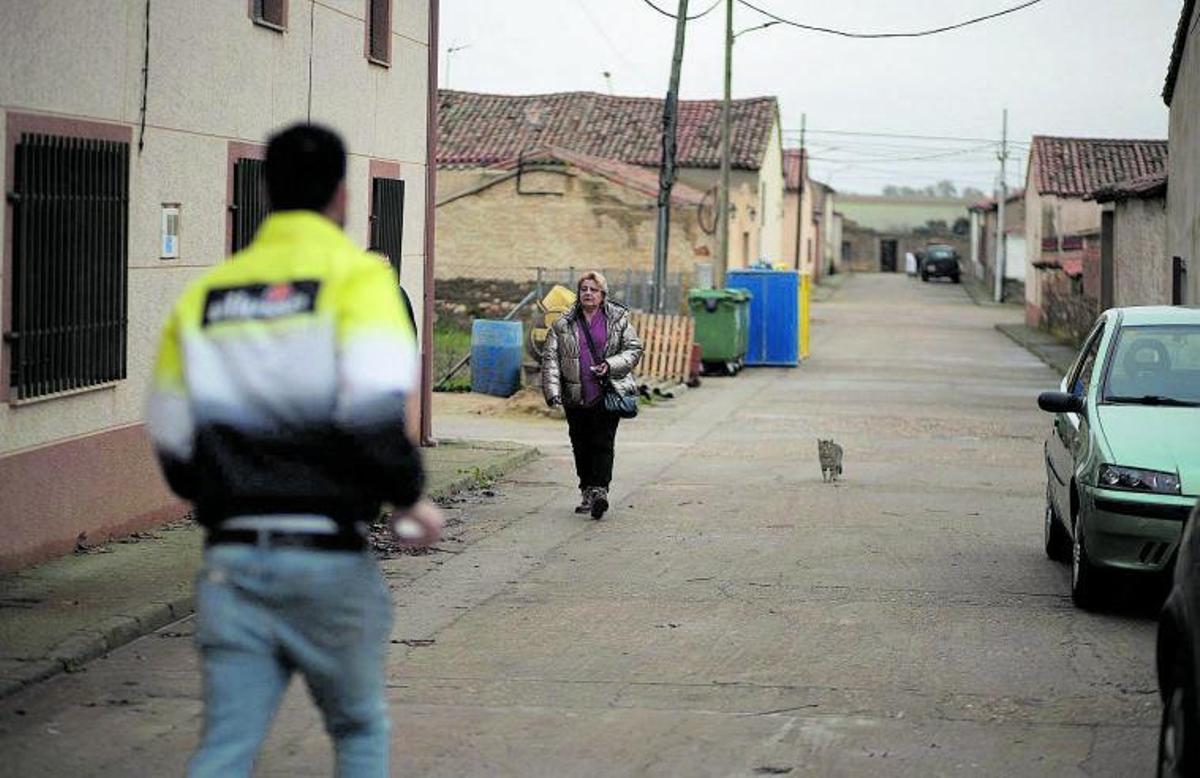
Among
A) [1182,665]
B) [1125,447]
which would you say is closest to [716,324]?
[1125,447]

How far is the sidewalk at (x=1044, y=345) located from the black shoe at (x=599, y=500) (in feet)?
70.4

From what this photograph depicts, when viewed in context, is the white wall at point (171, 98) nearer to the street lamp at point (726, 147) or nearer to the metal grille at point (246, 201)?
the metal grille at point (246, 201)

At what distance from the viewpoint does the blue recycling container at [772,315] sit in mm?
35438

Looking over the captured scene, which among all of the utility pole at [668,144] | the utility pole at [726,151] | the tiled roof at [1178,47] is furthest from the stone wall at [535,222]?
the tiled roof at [1178,47]

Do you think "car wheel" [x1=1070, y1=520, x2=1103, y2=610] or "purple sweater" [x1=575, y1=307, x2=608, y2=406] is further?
"purple sweater" [x1=575, y1=307, x2=608, y2=406]

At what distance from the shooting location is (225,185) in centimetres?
1337

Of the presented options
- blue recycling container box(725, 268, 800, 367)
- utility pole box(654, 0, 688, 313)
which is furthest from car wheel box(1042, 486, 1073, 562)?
blue recycling container box(725, 268, 800, 367)

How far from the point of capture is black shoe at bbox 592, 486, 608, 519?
13945 millimetres

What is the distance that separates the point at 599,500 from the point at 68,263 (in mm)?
4560

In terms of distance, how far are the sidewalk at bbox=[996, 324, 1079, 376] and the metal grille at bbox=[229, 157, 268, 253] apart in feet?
73.8

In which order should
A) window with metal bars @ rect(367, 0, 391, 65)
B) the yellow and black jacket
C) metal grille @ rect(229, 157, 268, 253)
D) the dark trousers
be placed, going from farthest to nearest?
window with metal bars @ rect(367, 0, 391, 65) → the dark trousers → metal grille @ rect(229, 157, 268, 253) → the yellow and black jacket

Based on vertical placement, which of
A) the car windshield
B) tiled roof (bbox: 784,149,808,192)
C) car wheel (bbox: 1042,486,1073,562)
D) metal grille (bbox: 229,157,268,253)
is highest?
tiled roof (bbox: 784,149,808,192)

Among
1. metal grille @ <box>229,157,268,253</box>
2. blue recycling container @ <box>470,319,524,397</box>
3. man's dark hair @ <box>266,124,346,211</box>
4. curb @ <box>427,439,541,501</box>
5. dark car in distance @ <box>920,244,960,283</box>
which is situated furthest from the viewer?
dark car in distance @ <box>920,244,960,283</box>

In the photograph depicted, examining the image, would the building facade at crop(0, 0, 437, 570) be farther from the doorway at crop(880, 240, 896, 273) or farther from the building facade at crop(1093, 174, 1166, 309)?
the doorway at crop(880, 240, 896, 273)
